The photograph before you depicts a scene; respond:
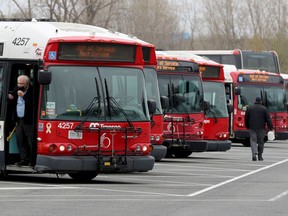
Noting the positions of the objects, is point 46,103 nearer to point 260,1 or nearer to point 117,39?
point 117,39

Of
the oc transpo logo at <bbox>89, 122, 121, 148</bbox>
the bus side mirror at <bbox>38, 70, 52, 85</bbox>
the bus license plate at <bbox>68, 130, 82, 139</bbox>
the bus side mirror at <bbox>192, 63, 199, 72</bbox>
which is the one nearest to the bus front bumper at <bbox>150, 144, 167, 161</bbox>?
the bus side mirror at <bbox>192, 63, 199, 72</bbox>

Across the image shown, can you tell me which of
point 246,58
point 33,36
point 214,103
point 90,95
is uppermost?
point 246,58

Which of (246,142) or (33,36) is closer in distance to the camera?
(33,36)

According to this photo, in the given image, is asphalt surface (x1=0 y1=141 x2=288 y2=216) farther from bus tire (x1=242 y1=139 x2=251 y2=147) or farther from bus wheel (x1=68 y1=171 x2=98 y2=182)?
bus tire (x1=242 y1=139 x2=251 y2=147)

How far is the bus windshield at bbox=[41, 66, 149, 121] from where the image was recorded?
63.0ft

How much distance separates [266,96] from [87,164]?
72.9 ft

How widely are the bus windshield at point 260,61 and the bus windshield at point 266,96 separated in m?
6.78

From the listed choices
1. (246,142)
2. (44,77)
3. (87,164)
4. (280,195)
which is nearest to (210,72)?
(246,142)

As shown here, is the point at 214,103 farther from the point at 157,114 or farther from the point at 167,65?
the point at 157,114

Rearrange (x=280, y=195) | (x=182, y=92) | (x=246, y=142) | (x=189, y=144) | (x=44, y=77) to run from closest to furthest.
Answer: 1. (x=280, y=195)
2. (x=44, y=77)
3. (x=189, y=144)
4. (x=182, y=92)
5. (x=246, y=142)

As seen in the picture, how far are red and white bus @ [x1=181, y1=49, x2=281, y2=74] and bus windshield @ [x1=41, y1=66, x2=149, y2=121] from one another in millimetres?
26739

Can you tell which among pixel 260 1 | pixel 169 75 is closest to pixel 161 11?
pixel 260 1

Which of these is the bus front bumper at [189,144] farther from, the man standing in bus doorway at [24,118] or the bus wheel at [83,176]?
the man standing in bus doorway at [24,118]

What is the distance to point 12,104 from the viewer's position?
64.7ft
